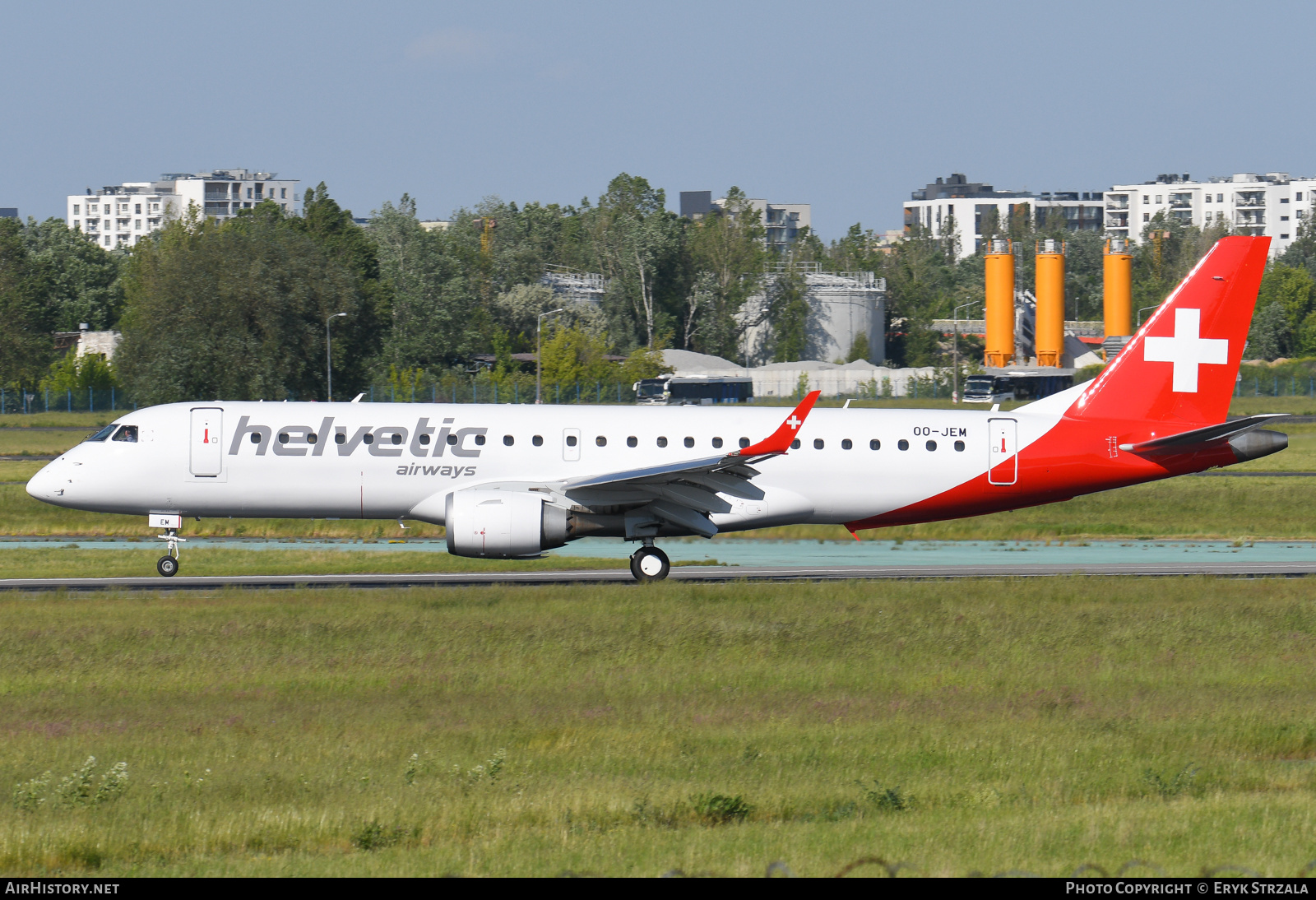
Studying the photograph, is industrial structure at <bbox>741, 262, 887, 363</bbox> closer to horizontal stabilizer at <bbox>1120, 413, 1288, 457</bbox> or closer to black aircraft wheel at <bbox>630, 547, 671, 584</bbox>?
horizontal stabilizer at <bbox>1120, 413, 1288, 457</bbox>

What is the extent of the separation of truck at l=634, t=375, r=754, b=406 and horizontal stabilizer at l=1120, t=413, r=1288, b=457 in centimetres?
7115

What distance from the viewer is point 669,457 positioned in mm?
28641

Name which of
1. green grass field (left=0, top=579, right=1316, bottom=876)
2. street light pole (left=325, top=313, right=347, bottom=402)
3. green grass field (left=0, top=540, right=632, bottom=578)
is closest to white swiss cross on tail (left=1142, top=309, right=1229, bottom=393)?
green grass field (left=0, top=579, right=1316, bottom=876)

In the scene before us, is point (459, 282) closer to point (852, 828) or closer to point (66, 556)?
point (66, 556)

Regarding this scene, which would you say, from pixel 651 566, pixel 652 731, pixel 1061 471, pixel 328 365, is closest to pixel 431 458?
→ pixel 651 566

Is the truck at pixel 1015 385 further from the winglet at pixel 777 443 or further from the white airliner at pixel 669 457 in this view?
the winglet at pixel 777 443

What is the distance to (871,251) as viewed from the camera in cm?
18100

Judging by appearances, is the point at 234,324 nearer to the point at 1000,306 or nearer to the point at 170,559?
the point at 170,559

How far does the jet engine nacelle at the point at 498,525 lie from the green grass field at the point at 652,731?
41.6 inches

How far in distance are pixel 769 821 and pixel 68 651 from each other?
11815 millimetres

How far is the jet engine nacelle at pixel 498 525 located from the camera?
26656 mm

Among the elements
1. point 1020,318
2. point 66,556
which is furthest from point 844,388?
point 66,556

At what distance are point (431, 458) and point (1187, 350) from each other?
1613 centimetres

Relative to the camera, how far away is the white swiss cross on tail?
30188 mm
